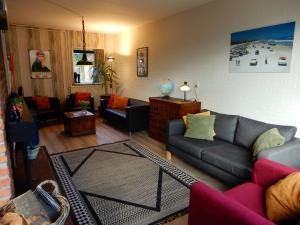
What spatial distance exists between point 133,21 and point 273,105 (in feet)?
12.2

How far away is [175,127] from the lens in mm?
3477

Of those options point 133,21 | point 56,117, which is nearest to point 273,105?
point 133,21

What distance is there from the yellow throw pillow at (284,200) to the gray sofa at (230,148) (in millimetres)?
584

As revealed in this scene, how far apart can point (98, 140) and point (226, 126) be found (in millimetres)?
2637

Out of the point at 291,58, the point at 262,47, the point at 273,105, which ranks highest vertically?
the point at 262,47

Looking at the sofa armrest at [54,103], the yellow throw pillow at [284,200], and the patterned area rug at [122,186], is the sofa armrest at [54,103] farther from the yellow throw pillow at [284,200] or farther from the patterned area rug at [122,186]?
the yellow throw pillow at [284,200]

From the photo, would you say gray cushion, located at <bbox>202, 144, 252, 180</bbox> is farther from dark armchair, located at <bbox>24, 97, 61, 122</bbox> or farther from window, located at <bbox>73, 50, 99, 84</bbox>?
window, located at <bbox>73, 50, 99, 84</bbox>

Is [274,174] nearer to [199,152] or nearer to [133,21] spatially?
[199,152]

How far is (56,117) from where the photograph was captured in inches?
226

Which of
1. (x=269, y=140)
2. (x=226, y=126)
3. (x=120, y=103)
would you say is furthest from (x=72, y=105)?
(x=269, y=140)

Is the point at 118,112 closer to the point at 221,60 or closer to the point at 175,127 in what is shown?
the point at 175,127

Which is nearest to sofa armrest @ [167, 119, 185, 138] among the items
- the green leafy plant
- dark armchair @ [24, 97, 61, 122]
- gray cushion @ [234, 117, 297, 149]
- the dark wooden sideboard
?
the dark wooden sideboard

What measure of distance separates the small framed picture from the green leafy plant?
1.44 metres

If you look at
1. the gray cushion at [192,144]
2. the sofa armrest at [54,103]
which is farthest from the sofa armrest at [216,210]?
the sofa armrest at [54,103]
